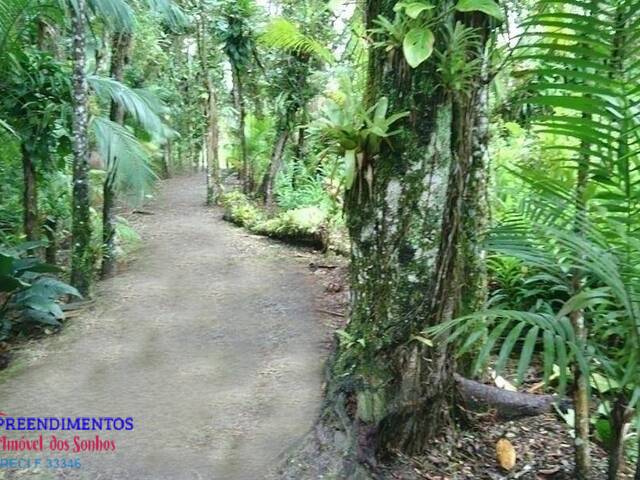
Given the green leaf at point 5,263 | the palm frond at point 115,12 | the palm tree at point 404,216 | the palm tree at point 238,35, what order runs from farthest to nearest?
the palm tree at point 238,35
the palm frond at point 115,12
the green leaf at point 5,263
the palm tree at point 404,216

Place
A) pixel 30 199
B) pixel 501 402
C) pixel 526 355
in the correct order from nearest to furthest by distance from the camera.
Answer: pixel 526 355 < pixel 501 402 < pixel 30 199

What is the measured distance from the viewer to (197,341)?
161 inches

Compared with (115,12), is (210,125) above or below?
below

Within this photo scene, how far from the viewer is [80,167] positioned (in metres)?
4.57

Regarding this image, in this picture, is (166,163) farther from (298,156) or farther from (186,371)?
(186,371)

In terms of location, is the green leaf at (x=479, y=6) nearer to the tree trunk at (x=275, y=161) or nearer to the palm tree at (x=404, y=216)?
the palm tree at (x=404, y=216)

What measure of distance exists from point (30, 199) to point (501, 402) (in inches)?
175

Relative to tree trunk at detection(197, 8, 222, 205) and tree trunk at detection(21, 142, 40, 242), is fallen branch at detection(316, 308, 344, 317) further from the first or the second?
tree trunk at detection(197, 8, 222, 205)

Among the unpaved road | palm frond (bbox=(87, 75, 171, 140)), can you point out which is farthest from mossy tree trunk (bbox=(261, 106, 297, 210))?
palm frond (bbox=(87, 75, 171, 140))

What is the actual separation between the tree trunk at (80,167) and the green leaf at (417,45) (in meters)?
3.01

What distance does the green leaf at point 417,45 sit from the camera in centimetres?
227

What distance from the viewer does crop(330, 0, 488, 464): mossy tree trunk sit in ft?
8.32

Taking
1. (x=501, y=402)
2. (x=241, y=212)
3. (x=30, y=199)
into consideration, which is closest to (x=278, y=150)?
(x=241, y=212)

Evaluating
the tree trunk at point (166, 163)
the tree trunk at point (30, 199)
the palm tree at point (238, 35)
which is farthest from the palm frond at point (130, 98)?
the tree trunk at point (166, 163)
